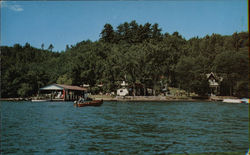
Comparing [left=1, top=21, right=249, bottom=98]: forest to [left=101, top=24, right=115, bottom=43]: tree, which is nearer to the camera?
[left=1, top=21, right=249, bottom=98]: forest

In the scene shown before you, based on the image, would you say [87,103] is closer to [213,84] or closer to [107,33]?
[213,84]

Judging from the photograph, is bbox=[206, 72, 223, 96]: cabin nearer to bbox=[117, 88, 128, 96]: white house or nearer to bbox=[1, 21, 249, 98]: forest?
bbox=[1, 21, 249, 98]: forest

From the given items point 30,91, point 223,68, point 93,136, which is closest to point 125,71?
point 223,68

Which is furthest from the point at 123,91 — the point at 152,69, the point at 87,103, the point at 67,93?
the point at 87,103

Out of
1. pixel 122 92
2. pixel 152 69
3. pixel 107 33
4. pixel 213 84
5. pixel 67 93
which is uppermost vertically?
pixel 107 33

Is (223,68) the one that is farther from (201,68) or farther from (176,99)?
(176,99)

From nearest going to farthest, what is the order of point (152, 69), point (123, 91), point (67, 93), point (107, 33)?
1. point (152, 69)
2. point (67, 93)
3. point (123, 91)
4. point (107, 33)

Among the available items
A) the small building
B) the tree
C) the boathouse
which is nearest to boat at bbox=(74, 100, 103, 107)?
the boathouse

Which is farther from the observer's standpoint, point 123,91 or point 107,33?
point 107,33

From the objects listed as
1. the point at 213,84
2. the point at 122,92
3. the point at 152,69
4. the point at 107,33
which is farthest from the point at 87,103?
the point at 107,33

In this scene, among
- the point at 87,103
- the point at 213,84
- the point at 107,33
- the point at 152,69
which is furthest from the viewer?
the point at 107,33

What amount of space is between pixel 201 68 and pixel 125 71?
24.0 meters

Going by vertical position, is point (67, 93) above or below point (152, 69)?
below

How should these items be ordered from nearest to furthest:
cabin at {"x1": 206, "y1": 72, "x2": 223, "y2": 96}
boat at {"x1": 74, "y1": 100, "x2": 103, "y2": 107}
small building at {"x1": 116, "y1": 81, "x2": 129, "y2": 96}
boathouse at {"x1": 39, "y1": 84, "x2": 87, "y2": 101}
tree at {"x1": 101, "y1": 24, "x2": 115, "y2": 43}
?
1. boat at {"x1": 74, "y1": 100, "x2": 103, "y2": 107}
2. boathouse at {"x1": 39, "y1": 84, "x2": 87, "y2": 101}
3. cabin at {"x1": 206, "y1": 72, "x2": 223, "y2": 96}
4. small building at {"x1": 116, "y1": 81, "x2": 129, "y2": 96}
5. tree at {"x1": 101, "y1": 24, "x2": 115, "y2": 43}
